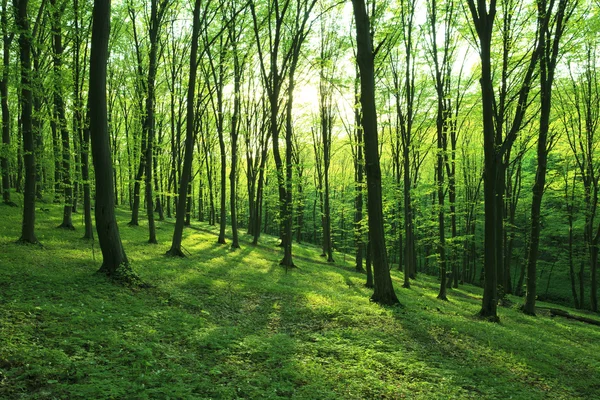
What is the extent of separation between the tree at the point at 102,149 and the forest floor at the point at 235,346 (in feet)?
1.96

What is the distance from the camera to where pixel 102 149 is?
816cm

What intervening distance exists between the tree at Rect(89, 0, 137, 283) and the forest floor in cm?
60

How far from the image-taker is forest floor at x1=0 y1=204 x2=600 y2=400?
4.12m

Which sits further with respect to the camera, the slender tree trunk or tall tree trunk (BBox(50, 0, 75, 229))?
the slender tree trunk

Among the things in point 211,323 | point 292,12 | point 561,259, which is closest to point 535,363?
point 211,323

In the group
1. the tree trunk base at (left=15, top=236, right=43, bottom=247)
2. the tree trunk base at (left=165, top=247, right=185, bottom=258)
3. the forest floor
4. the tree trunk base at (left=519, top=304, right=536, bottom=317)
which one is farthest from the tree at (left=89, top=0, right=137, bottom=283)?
the tree trunk base at (left=519, top=304, right=536, bottom=317)

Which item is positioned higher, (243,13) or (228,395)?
(243,13)

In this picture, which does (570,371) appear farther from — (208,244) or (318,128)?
(318,128)

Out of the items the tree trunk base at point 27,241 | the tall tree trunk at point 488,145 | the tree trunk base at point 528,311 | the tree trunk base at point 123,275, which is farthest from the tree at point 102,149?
the tree trunk base at point 528,311

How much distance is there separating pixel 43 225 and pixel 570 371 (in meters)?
19.9

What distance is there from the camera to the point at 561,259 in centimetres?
3033

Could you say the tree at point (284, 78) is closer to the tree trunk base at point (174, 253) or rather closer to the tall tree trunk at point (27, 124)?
the tree trunk base at point (174, 253)

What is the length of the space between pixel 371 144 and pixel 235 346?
666 centimetres

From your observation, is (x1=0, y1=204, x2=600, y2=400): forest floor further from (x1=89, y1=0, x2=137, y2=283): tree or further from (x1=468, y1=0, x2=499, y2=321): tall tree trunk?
(x1=468, y1=0, x2=499, y2=321): tall tree trunk
